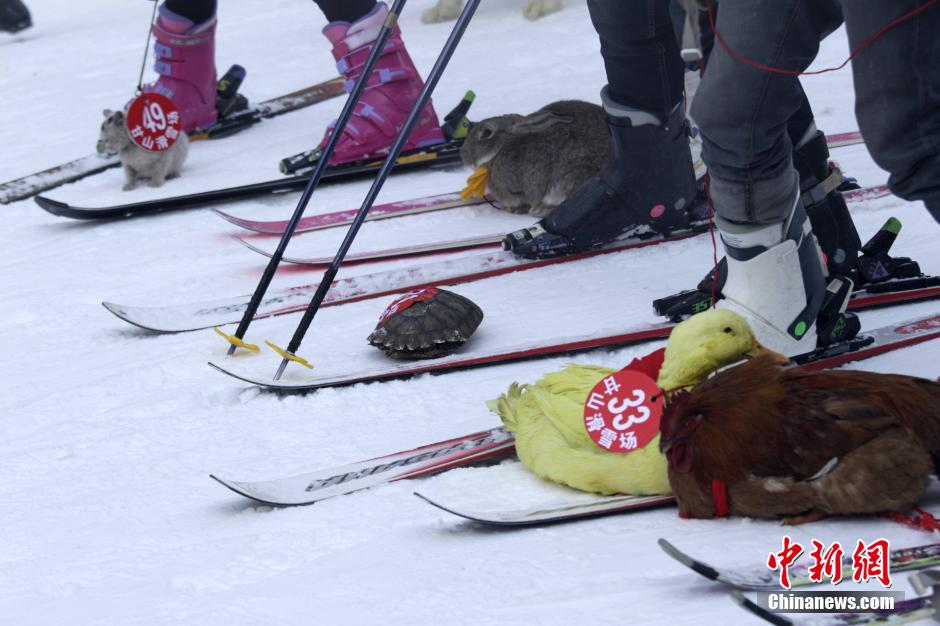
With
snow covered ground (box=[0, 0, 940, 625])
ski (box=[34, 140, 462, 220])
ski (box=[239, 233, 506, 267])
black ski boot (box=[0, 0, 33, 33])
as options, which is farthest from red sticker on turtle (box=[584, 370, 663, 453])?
black ski boot (box=[0, 0, 33, 33])

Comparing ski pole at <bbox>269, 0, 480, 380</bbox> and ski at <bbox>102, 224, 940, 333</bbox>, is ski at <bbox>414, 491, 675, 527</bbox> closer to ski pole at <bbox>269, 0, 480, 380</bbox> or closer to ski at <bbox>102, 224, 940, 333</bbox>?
ski pole at <bbox>269, 0, 480, 380</bbox>

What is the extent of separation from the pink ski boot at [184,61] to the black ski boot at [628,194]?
2.25 meters

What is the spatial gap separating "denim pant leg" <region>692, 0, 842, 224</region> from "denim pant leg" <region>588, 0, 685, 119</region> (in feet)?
2.98

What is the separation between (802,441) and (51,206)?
128 inches

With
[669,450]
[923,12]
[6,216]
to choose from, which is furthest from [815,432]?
[6,216]

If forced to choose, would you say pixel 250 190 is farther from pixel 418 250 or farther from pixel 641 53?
pixel 641 53

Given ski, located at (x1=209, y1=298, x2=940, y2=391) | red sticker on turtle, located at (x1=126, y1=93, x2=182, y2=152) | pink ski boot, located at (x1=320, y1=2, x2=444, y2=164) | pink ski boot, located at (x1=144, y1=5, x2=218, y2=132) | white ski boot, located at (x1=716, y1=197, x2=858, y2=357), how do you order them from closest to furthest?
white ski boot, located at (x1=716, y1=197, x2=858, y2=357) → ski, located at (x1=209, y1=298, x2=940, y2=391) → red sticker on turtle, located at (x1=126, y1=93, x2=182, y2=152) → pink ski boot, located at (x1=320, y1=2, x2=444, y2=164) → pink ski boot, located at (x1=144, y1=5, x2=218, y2=132)

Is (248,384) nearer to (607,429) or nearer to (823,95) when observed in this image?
(607,429)

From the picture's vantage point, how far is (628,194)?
3162 mm

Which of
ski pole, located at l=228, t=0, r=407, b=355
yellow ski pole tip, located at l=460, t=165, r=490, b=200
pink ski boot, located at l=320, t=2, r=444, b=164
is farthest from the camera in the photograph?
pink ski boot, located at l=320, t=2, r=444, b=164

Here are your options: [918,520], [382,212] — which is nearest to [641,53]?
[382,212]

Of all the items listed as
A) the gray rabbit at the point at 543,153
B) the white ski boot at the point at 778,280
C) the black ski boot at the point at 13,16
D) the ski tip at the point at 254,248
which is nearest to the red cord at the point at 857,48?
the white ski boot at the point at 778,280

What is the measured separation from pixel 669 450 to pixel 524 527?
0.91 feet

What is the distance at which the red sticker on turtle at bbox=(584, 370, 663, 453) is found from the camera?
5.82 ft
